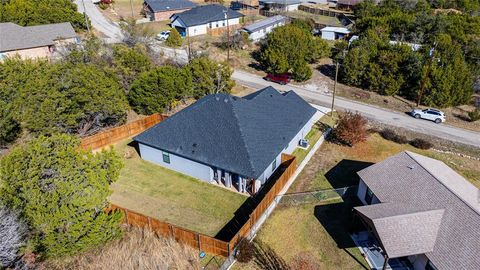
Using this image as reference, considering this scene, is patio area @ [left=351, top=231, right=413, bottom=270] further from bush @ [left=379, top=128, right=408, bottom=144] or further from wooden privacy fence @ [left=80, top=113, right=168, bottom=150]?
wooden privacy fence @ [left=80, top=113, right=168, bottom=150]

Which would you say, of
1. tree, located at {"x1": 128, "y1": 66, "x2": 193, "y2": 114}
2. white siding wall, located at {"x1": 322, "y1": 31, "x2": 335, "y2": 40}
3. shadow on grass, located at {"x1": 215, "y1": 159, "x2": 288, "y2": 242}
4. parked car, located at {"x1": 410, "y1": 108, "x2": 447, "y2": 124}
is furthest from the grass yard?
white siding wall, located at {"x1": 322, "y1": 31, "x2": 335, "y2": 40}

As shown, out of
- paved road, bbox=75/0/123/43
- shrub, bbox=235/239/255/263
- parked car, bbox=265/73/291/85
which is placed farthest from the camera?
paved road, bbox=75/0/123/43

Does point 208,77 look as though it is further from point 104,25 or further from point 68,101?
point 104,25

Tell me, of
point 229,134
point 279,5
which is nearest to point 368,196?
point 229,134

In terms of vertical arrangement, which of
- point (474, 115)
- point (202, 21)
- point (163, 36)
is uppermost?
point (202, 21)

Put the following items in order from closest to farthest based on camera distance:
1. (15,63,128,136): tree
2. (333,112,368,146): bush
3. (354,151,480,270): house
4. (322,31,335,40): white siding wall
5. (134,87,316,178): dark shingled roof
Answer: (354,151,480,270): house < (134,87,316,178): dark shingled roof < (15,63,128,136): tree < (333,112,368,146): bush < (322,31,335,40): white siding wall

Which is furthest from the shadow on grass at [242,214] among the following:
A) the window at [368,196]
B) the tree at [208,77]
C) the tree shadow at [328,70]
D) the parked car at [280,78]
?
the tree shadow at [328,70]
